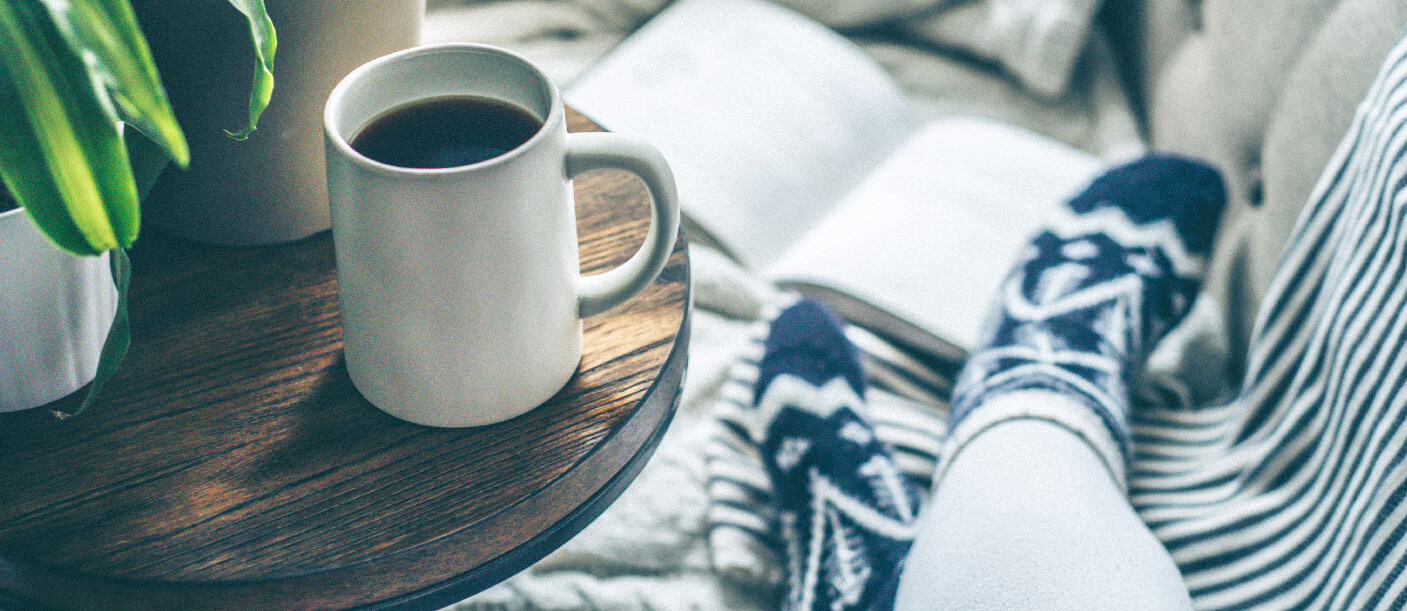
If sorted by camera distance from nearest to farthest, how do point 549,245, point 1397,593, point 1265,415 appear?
1. point 549,245
2. point 1397,593
3. point 1265,415

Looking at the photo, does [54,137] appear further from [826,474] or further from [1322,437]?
[1322,437]

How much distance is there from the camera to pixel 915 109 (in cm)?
93

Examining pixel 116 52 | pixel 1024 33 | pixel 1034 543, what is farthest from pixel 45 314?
pixel 1024 33

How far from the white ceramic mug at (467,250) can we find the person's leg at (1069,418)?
216 mm

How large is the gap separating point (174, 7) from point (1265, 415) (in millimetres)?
591

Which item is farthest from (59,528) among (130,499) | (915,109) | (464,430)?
(915,109)

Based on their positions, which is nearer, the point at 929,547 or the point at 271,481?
the point at 271,481

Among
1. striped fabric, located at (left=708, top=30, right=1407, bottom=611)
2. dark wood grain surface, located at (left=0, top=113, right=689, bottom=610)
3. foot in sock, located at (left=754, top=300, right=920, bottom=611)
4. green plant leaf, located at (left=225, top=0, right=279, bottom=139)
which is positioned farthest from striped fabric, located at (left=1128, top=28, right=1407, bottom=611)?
green plant leaf, located at (left=225, top=0, right=279, bottom=139)

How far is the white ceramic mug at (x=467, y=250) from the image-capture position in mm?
262

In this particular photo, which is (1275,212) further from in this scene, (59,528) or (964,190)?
(59,528)

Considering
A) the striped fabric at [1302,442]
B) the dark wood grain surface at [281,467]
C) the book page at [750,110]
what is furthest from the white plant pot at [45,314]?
the book page at [750,110]

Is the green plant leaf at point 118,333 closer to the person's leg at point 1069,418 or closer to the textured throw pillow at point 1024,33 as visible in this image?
the person's leg at point 1069,418

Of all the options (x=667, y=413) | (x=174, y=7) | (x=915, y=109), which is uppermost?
(x=174, y=7)

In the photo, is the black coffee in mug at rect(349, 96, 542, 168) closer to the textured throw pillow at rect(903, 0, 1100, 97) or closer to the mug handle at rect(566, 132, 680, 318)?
the mug handle at rect(566, 132, 680, 318)
